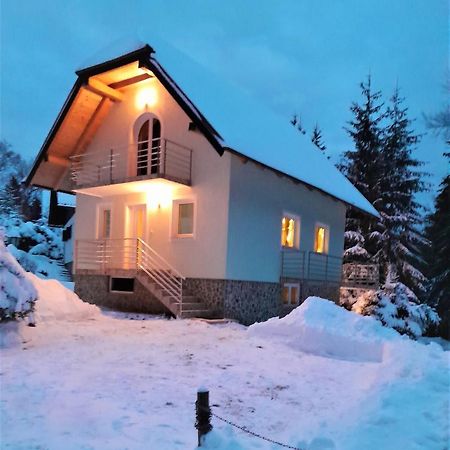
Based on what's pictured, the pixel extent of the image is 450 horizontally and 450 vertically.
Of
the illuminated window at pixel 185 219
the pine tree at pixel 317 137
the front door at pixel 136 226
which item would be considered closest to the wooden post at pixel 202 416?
the illuminated window at pixel 185 219

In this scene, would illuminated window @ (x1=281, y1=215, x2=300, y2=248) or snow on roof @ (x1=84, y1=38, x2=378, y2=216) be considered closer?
snow on roof @ (x1=84, y1=38, x2=378, y2=216)

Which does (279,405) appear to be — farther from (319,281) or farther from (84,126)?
(84,126)

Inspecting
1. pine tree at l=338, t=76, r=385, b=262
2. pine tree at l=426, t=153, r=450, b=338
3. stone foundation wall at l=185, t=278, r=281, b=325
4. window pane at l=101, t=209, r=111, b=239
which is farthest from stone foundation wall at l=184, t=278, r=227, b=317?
pine tree at l=426, t=153, r=450, b=338

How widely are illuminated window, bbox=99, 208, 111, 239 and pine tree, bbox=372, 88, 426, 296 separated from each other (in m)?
16.6

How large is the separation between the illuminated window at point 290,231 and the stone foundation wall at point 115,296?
17.5ft

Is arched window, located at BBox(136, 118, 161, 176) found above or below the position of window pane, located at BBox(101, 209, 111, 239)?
above

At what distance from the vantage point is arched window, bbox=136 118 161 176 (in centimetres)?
1535

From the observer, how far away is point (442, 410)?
482 cm

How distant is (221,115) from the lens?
47.0 ft

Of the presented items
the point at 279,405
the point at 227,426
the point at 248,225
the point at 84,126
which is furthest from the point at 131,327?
the point at 84,126

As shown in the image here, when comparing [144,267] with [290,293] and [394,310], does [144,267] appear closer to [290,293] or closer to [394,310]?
[290,293]

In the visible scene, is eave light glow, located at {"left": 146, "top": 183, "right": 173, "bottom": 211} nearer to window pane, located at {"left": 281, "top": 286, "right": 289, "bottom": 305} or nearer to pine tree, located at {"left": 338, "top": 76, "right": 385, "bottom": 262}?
window pane, located at {"left": 281, "top": 286, "right": 289, "bottom": 305}

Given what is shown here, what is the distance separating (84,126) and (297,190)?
8629 mm

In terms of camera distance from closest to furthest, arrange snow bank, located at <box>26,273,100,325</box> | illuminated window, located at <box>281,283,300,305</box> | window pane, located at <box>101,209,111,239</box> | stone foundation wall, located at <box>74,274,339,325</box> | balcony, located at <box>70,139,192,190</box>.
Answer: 1. snow bank, located at <box>26,273,100,325</box>
2. stone foundation wall, located at <box>74,274,339,325</box>
3. balcony, located at <box>70,139,192,190</box>
4. illuminated window, located at <box>281,283,300,305</box>
5. window pane, located at <box>101,209,111,239</box>
